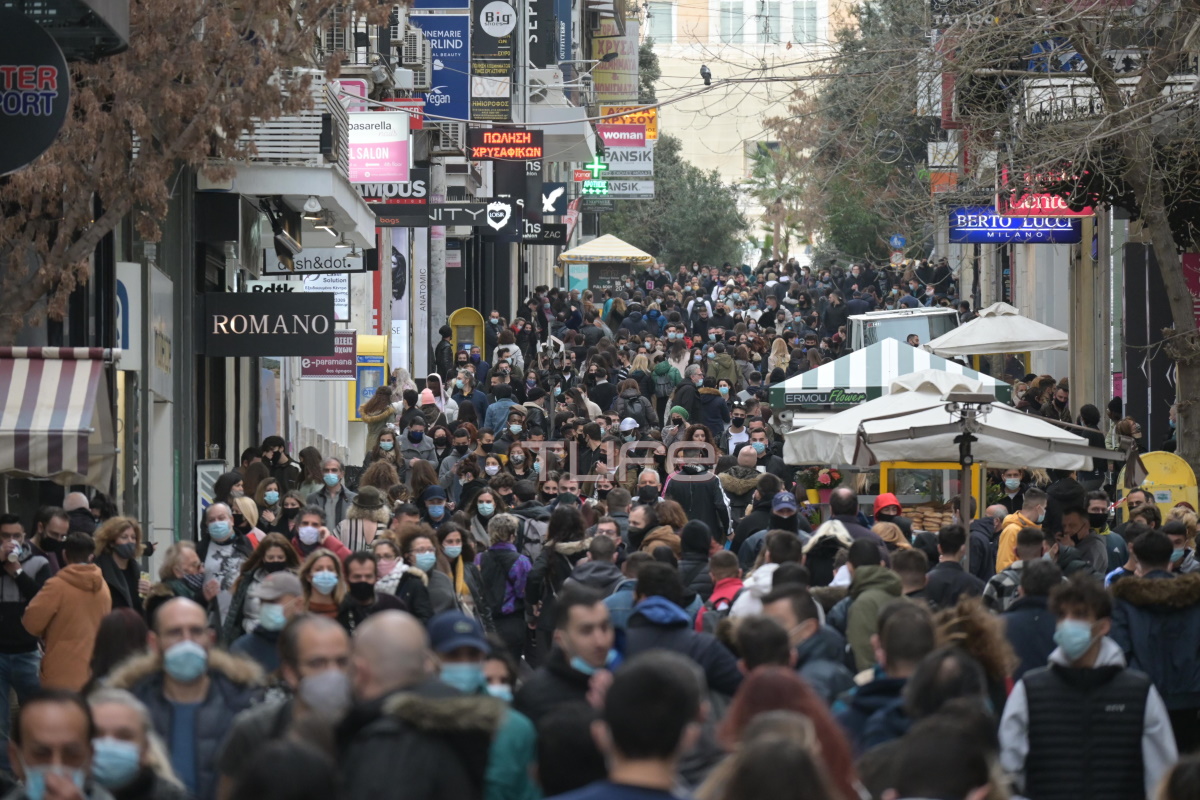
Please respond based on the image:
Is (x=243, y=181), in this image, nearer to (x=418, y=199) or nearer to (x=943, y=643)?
(x=418, y=199)

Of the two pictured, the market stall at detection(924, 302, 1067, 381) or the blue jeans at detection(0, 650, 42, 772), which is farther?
the market stall at detection(924, 302, 1067, 381)

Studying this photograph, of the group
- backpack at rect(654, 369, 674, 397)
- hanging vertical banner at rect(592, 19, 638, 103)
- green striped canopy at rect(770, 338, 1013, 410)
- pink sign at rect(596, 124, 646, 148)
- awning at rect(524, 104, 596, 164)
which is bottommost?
backpack at rect(654, 369, 674, 397)

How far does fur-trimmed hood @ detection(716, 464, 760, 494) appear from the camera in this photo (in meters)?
17.4

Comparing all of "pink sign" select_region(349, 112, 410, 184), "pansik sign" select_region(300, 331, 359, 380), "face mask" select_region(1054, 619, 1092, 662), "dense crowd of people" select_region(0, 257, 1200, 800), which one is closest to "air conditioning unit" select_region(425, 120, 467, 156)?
"pink sign" select_region(349, 112, 410, 184)

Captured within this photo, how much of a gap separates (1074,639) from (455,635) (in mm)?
2567

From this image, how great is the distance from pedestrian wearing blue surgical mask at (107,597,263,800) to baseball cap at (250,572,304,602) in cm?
155

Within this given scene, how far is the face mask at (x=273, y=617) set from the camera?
8.95m

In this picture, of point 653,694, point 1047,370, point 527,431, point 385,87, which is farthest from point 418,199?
point 653,694

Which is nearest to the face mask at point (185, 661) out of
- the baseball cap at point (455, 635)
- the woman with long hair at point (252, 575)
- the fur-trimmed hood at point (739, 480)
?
the baseball cap at point (455, 635)

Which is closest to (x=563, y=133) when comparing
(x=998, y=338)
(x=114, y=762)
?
(x=998, y=338)

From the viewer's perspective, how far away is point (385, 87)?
32281 mm

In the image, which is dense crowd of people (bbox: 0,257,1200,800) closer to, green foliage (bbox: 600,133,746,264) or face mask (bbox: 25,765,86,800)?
face mask (bbox: 25,765,86,800)

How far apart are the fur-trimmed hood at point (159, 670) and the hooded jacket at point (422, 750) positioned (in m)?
1.65

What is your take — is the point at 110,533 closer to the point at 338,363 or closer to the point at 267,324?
the point at 267,324
